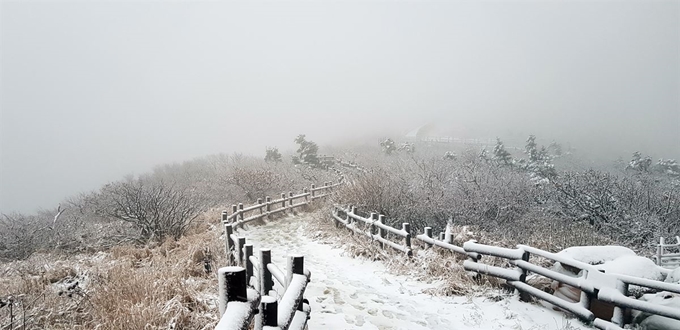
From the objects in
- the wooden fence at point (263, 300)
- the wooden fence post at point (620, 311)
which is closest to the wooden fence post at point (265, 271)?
the wooden fence at point (263, 300)

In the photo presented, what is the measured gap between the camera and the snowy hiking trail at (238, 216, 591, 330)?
16.6 ft

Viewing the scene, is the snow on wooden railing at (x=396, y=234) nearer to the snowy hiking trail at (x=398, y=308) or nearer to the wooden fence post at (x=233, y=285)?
the snowy hiking trail at (x=398, y=308)

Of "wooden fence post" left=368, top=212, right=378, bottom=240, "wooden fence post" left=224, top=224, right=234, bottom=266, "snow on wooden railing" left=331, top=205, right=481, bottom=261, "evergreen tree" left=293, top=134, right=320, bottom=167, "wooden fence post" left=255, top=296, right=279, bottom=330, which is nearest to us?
"wooden fence post" left=255, top=296, right=279, bottom=330

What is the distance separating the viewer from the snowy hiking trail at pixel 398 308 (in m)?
5.06

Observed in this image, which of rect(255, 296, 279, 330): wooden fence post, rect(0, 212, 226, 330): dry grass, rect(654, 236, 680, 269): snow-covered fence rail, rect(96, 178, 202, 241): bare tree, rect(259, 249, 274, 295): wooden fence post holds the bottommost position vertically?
rect(654, 236, 680, 269): snow-covered fence rail

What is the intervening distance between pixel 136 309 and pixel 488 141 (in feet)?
159

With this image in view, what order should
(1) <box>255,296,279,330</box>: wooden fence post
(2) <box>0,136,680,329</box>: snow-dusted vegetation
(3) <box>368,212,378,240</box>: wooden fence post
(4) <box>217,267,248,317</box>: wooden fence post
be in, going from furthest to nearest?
1. (3) <box>368,212,378,240</box>: wooden fence post
2. (2) <box>0,136,680,329</box>: snow-dusted vegetation
3. (1) <box>255,296,279,330</box>: wooden fence post
4. (4) <box>217,267,248,317</box>: wooden fence post

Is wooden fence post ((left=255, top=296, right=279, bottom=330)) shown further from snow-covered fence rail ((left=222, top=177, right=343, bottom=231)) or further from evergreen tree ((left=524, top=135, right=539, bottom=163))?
evergreen tree ((left=524, top=135, right=539, bottom=163))

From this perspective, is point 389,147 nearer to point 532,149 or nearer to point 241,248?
point 532,149

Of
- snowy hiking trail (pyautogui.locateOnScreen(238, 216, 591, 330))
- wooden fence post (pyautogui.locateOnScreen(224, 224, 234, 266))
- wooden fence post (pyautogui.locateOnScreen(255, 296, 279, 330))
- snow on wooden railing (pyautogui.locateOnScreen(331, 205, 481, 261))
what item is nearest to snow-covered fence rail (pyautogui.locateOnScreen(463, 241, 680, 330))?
snowy hiking trail (pyautogui.locateOnScreen(238, 216, 591, 330))

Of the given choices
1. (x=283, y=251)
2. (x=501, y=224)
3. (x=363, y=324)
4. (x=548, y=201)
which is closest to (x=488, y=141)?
(x=548, y=201)

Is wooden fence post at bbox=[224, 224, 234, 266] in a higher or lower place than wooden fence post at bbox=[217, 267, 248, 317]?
lower

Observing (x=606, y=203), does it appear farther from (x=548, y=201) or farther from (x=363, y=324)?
(x=363, y=324)

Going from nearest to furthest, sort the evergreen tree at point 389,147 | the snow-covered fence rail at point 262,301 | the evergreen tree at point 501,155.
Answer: the snow-covered fence rail at point 262,301, the evergreen tree at point 501,155, the evergreen tree at point 389,147
